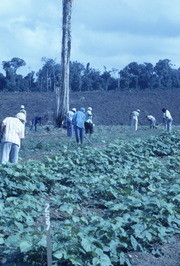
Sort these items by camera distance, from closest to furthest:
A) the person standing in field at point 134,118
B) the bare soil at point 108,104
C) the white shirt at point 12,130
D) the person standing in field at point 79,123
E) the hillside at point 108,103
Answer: the white shirt at point 12,130 → the person standing in field at point 79,123 → the person standing in field at point 134,118 → the bare soil at point 108,104 → the hillside at point 108,103

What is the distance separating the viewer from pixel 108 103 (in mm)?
45875

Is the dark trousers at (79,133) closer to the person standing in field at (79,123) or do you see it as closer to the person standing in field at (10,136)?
the person standing in field at (79,123)

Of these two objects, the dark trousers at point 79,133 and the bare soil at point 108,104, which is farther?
the bare soil at point 108,104

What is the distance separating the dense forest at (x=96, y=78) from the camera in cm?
6781

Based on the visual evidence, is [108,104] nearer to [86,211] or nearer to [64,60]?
[64,60]

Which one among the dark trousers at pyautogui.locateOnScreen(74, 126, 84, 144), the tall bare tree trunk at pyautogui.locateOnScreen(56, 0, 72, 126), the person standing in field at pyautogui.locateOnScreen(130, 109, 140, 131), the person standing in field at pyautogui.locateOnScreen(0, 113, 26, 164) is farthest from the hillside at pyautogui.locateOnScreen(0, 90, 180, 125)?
the person standing in field at pyautogui.locateOnScreen(0, 113, 26, 164)

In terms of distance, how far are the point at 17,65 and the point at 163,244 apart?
6878 cm

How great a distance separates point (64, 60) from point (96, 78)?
46.1 metres

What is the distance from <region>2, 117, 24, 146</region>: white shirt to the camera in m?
9.23

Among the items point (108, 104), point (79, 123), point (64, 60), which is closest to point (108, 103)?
point (108, 104)

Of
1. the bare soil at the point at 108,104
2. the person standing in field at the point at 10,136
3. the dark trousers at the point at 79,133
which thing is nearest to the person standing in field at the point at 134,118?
the dark trousers at the point at 79,133

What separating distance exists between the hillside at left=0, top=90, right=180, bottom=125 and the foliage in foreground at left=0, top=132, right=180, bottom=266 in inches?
1207

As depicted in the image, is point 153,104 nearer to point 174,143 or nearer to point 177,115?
point 177,115

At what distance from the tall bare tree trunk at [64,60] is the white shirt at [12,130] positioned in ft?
51.2
